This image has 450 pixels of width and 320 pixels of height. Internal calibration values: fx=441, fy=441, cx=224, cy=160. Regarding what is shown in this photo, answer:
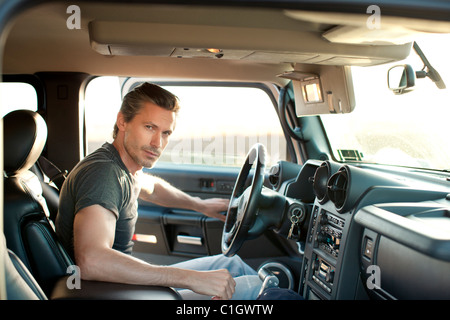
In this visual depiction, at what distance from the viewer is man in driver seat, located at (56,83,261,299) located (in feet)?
5.41

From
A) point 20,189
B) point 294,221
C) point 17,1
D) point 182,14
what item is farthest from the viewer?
point 294,221

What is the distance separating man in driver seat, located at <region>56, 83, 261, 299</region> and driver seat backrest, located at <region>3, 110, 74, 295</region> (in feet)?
0.38

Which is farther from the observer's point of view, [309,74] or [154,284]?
Answer: [309,74]

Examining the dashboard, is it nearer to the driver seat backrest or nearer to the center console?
the center console

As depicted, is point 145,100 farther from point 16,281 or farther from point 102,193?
point 16,281

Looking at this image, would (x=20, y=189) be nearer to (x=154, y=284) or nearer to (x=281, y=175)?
(x=154, y=284)

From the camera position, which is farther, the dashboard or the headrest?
the headrest

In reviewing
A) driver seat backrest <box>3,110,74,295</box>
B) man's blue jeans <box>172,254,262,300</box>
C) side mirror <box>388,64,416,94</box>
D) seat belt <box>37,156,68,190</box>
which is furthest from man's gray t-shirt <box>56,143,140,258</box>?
side mirror <box>388,64,416,94</box>

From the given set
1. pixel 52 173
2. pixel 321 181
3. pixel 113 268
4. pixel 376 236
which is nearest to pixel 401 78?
pixel 321 181

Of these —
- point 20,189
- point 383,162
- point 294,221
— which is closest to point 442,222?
point 294,221

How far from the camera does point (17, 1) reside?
2.85 ft

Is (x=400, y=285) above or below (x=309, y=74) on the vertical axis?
below

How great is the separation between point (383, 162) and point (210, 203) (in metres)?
1.15

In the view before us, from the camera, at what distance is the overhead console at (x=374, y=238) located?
4.54 feet
